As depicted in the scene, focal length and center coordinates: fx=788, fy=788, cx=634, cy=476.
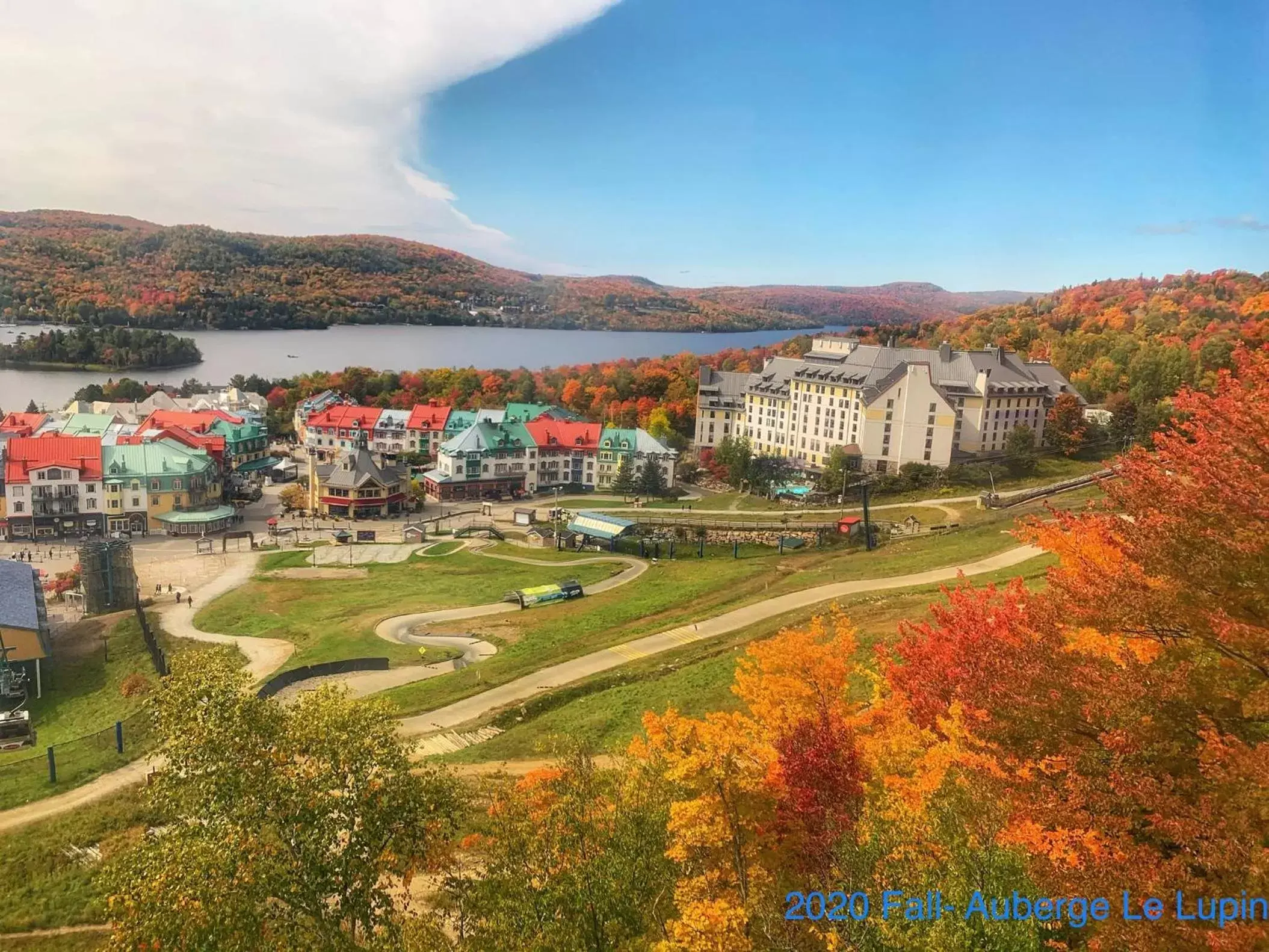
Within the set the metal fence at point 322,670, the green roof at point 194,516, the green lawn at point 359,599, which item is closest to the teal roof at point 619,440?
the green lawn at point 359,599

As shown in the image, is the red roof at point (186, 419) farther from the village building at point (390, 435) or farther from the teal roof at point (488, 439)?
the teal roof at point (488, 439)

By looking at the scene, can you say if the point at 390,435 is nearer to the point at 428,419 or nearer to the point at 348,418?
the point at 428,419

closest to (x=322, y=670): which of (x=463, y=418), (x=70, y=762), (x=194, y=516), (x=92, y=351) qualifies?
(x=70, y=762)

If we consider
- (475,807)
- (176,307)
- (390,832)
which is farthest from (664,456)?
(176,307)

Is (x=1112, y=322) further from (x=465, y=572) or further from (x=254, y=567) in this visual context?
(x=254, y=567)

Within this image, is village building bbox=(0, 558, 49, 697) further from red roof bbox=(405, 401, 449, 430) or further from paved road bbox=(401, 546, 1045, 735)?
red roof bbox=(405, 401, 449, 430)

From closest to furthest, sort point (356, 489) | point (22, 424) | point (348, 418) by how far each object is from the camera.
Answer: point (356, 489) < point (22, 424) < point (348, 418)

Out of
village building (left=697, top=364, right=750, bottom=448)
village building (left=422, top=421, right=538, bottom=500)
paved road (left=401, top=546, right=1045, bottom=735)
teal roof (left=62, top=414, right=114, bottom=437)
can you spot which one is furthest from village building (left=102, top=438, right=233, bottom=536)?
village building (left=697, top=364, right=750, bottom=448)

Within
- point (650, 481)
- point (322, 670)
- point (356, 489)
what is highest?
point (650, 481)
